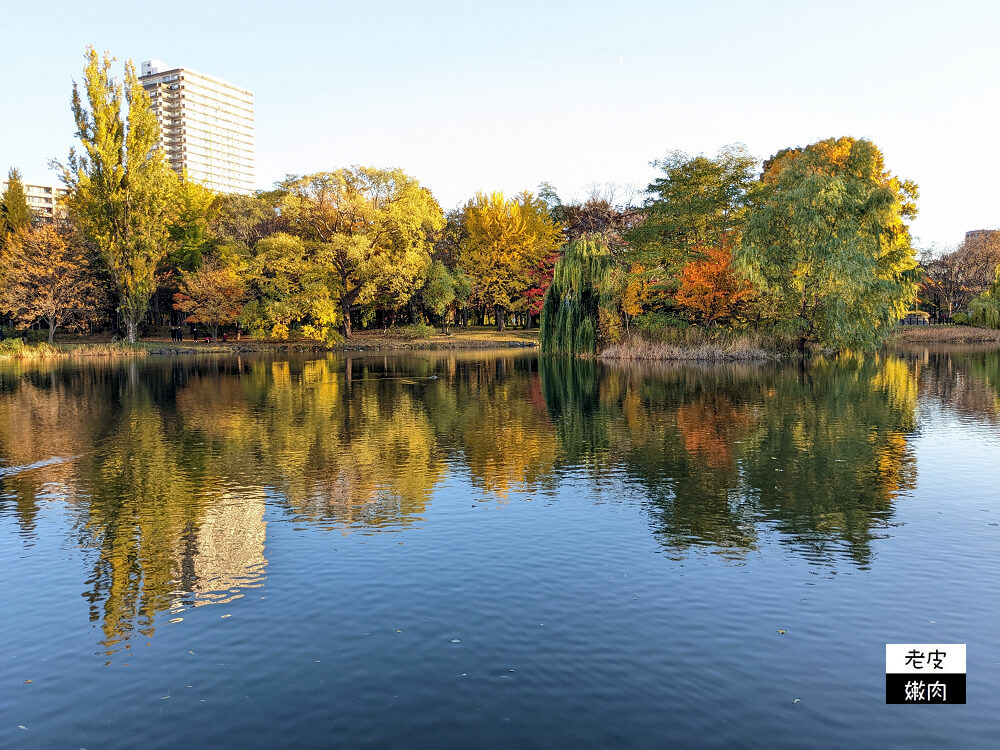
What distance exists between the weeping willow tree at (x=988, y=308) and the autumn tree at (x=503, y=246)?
159 feet

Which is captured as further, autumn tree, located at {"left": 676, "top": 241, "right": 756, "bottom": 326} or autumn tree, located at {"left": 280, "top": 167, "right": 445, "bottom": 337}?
autumn tree, located at {"left": 280, "top": 167, "right": 445, "bottom": 337}

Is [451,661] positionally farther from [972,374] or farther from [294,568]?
[972,374]

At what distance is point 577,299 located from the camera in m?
56.9

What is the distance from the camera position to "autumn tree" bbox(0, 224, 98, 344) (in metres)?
70.9

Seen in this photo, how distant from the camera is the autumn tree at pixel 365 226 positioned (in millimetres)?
77875

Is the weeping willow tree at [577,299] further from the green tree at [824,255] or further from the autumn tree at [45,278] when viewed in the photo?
the autumn tree at [45,278]

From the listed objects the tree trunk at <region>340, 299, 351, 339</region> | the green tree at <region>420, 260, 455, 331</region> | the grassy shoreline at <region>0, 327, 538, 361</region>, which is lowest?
the grassy shoreline at <region>0, 327, 538, 361</region>

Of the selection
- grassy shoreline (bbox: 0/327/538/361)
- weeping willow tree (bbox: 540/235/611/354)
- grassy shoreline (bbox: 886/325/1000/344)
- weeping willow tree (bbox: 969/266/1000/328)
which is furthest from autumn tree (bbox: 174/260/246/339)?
weeping willow tree (bbox: 969/266/1000/328)

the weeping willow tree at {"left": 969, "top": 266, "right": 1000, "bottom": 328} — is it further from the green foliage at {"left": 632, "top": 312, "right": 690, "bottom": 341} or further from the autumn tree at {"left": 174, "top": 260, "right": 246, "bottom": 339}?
the autumn tree at {"left": 174, "top": 260, "right": 246, "bottom": 339}

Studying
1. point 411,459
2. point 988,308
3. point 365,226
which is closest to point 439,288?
point 365,226

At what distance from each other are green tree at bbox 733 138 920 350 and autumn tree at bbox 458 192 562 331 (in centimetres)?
3814

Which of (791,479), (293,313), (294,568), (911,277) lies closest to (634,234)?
(911,277)

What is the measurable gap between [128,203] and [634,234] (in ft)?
153

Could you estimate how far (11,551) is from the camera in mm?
11586
